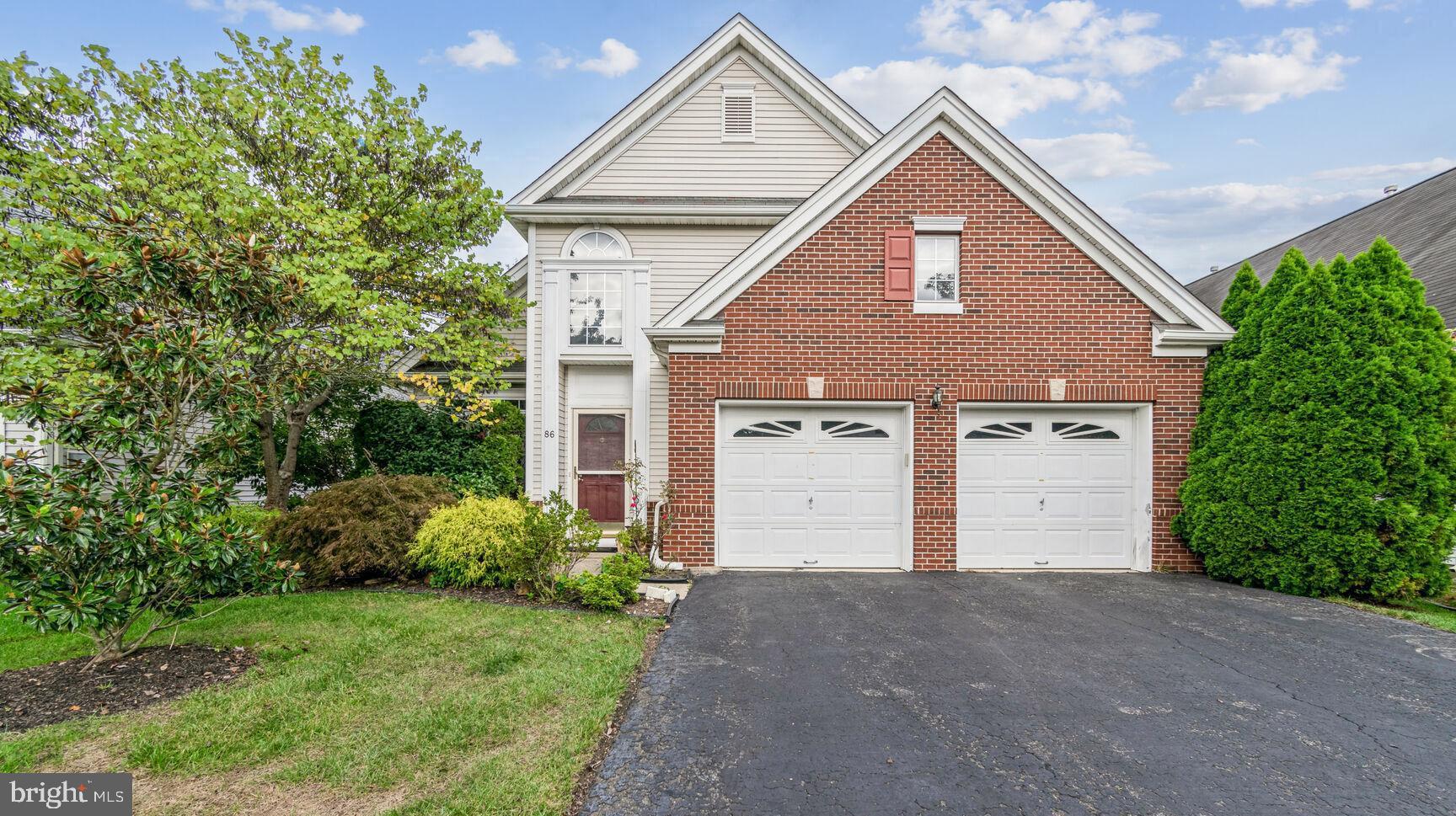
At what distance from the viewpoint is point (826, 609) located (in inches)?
248

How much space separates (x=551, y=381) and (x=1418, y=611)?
11.6 meters

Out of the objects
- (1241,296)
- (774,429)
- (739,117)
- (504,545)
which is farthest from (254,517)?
(1241,296)

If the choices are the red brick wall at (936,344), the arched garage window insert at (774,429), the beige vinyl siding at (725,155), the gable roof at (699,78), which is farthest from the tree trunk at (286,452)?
the arched garage window insert at (774,429)

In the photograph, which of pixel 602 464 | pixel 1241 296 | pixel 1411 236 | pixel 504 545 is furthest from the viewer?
pixel 1411 236

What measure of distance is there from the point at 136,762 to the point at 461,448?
730 cm

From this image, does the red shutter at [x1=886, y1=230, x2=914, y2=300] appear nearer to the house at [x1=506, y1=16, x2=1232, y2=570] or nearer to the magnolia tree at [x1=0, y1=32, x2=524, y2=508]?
the house at [x1=506, y1=16, x2=1232, y2=570]

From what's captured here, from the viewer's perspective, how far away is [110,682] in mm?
4129

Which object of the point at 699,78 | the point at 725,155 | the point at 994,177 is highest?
the point at 699,78

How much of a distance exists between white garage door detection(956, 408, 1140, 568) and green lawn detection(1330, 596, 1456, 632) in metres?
2.23

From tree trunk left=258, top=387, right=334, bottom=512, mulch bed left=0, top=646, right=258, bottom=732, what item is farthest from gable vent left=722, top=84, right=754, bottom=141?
mulch bed left=0, top=646, right=258, bottom=732

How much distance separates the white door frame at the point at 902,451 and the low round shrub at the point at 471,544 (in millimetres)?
2655

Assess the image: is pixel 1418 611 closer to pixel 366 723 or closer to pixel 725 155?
pixel 366 723

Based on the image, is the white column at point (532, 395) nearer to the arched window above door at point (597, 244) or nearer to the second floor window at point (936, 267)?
the arched window above door at point (597, 244)

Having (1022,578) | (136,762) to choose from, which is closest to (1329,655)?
(1022,578)
